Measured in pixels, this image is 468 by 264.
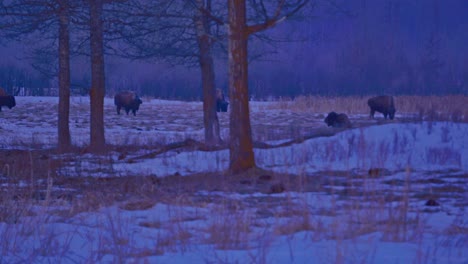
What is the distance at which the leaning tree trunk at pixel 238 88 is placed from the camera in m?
10.3

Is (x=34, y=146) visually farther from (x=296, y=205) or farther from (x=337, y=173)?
(x=296, y=205)

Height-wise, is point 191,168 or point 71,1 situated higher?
point 71,1

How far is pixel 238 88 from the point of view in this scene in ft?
33.8

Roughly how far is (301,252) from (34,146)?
13211 mm

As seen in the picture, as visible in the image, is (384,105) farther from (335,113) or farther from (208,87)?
(208,87)

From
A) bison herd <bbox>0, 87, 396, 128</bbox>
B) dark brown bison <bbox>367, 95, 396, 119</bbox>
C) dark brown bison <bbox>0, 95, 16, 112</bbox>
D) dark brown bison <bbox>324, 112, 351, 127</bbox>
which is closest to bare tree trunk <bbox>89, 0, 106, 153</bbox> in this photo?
bison herd <bbox>0, 87, 396, 128</bbox>

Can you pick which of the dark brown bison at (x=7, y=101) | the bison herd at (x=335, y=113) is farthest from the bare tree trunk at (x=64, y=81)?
the dark brown bison at (x=7, y=101)

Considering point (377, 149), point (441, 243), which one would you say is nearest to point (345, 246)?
point (441, 243)

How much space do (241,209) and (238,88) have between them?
386cm

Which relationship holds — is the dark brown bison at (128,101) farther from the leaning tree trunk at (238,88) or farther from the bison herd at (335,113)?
the leaning tree trunk at (238,88)

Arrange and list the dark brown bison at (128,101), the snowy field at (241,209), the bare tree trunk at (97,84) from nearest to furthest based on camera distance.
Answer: the snowy field at (241,209)
the bare tree trunk at (97,84)
the dark brown bison at (128,101)

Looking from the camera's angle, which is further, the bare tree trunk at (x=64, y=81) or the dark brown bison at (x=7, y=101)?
the dark brown bison at (x=7, y=101)

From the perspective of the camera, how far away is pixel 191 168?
37.6 ft

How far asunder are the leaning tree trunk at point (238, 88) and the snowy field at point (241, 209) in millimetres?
407
